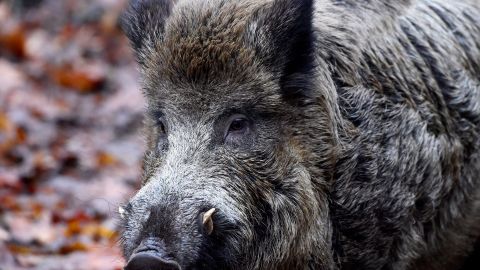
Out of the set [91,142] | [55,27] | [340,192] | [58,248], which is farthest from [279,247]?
[55,27]

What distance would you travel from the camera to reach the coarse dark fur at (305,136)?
17.9 feet

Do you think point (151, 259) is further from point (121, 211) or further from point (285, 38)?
point (285, 38)

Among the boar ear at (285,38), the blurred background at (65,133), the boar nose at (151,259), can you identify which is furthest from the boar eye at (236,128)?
A: the boar nose at (151,259)

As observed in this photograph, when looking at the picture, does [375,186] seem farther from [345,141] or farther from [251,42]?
[251,42]

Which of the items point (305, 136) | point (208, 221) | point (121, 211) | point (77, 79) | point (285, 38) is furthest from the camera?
point (77, 79)

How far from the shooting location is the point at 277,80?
581 centimetres

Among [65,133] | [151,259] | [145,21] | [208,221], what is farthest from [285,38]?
[65,133]

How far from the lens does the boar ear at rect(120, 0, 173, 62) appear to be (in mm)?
6082

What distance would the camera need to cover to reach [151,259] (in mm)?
4859

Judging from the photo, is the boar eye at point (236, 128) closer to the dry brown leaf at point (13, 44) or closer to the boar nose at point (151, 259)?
the boar nose at point (151, 259)

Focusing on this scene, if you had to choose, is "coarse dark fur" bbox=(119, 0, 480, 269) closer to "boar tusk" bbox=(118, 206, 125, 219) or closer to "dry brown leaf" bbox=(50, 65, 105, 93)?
"boar tusk" bbox=(118, 206, 125, 219)

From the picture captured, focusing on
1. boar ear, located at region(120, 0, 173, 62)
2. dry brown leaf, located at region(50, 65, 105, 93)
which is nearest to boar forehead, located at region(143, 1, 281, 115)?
boar ear, located at region(120, 0, 173, 62)

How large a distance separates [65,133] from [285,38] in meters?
6.52

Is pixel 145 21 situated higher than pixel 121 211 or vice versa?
pixel 145 21
